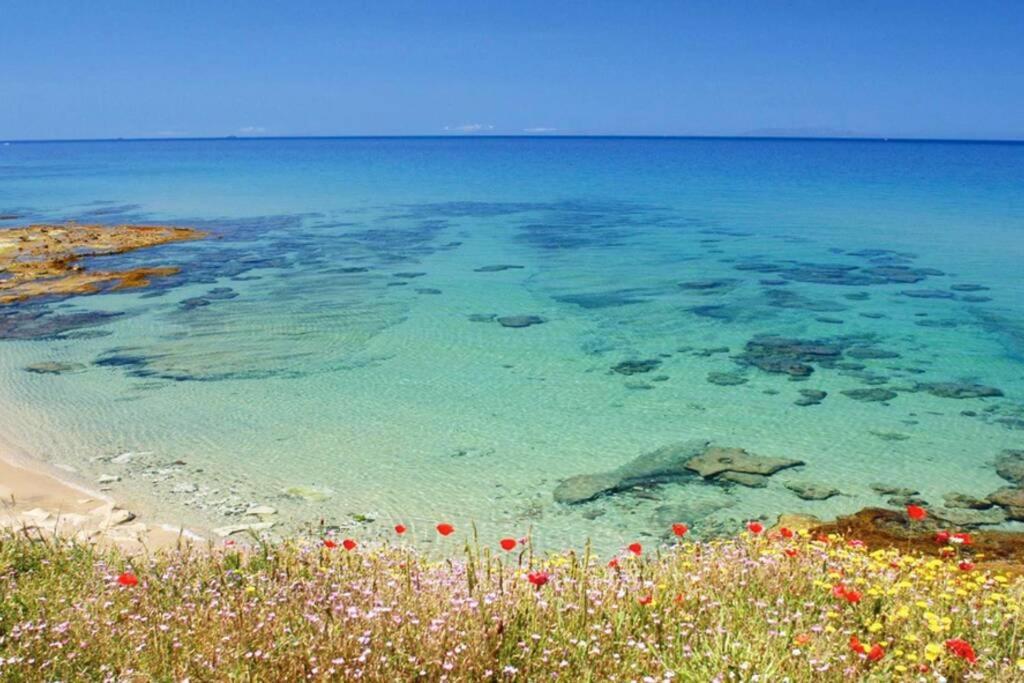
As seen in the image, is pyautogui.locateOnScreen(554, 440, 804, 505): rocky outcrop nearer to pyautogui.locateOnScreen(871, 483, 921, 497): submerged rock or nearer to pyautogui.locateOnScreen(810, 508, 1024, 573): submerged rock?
pyautogui.locateOnScreen(871, 483, 921, 497): submerged rock

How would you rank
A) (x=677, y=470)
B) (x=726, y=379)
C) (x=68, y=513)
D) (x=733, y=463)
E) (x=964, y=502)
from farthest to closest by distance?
(x=726, y=379) → (x=733, y=463) → (x=677, y=470) → (x=964, y=502) → (x=68, y=513)

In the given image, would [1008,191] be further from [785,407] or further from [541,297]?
[785,407]

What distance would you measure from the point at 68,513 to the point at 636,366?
40.0ft

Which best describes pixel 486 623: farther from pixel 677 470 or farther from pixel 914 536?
pixel 677 470

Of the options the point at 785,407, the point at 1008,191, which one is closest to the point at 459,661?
the point at 785,407

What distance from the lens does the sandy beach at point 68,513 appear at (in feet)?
32.8

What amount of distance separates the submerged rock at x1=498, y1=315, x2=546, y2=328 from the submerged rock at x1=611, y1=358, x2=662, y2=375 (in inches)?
179

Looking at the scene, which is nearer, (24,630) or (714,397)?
(24,630)

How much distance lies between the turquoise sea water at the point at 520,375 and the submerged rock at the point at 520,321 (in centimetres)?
44

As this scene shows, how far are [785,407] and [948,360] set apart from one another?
6.35 metres

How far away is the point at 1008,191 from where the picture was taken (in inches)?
2734

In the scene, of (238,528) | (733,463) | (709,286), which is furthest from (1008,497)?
(709,286)

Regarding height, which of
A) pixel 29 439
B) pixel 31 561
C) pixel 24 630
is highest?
pixel 24 630

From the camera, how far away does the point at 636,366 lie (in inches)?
739
